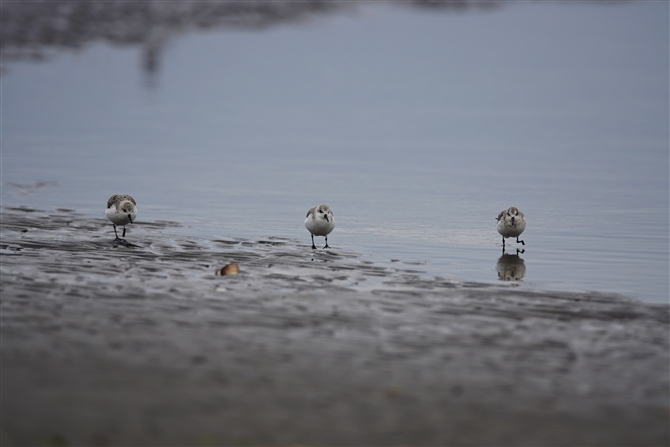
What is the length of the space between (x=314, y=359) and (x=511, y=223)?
7.83 m

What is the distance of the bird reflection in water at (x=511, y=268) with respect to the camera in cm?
1445

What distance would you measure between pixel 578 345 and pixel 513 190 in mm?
12985

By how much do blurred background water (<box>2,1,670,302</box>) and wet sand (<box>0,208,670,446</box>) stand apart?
2.34 m

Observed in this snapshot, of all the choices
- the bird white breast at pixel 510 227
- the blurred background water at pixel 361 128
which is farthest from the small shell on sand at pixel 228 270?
the bird white breast at pixel 510 227

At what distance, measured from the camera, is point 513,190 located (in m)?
23.3

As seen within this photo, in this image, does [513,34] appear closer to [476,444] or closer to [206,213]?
[206,213]

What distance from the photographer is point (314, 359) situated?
386 inches

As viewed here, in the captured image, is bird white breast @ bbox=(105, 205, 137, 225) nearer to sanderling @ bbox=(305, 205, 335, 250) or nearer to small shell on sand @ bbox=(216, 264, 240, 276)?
sanderling @ bbox=(305, 205, 335, 250)

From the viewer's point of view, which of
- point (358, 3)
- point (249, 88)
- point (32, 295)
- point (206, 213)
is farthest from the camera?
point (358, 3)

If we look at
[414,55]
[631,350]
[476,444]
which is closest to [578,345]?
[631,350]

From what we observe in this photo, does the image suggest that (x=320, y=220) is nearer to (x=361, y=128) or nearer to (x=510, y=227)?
(x=510, y=227)

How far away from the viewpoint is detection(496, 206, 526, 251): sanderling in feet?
55.2

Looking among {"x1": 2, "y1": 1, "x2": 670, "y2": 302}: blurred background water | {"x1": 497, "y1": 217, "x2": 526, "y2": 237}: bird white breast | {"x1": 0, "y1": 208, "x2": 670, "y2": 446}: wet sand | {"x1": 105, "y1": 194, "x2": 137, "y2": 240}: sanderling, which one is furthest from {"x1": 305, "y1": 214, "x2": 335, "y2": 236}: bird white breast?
{"x1": 105, "y1": 194, "x2": 137, "y2": 240}: sanderling

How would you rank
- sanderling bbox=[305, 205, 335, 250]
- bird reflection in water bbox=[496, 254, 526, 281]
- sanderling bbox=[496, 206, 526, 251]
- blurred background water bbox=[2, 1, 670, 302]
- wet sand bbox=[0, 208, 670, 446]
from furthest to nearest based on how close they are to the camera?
blurred background water bbox=[2, 1, 670, 302]
sanderling bbox=[496, 206, 526, 251]
sanderling bbox=[305, 205, 335, 250]
bird reflection in water bbox=[496, 254, 526, 281]
wet sand bbox=[0, 208, 670, 446]
